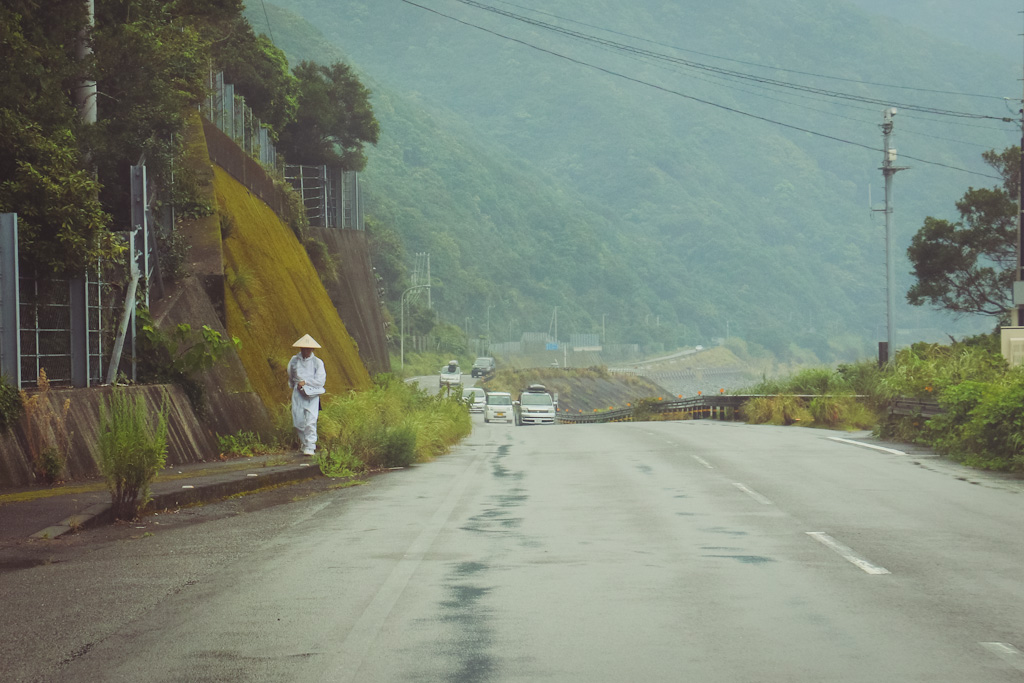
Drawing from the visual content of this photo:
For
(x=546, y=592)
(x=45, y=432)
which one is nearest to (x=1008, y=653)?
(x=546, y=592)

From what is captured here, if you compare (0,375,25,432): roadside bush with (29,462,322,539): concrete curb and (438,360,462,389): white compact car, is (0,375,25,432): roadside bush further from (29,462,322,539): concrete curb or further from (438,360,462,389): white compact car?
(438,360,462,389): white compact car

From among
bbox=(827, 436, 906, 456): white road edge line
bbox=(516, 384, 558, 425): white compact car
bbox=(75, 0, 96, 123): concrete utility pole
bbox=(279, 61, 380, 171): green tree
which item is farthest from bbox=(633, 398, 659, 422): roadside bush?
bbox=(75, 0, 96, 123): concrete utility pole

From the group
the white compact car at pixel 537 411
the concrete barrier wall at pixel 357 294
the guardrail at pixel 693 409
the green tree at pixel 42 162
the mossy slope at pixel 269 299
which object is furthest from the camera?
the white compact car at pixel 537 411

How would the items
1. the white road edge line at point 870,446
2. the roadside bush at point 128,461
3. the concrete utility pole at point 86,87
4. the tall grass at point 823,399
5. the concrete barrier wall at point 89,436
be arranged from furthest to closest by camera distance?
1. the tall grass at point 823,399
2. the white road edge line at point 870,446
3. the concrete utility pole at point 86,87
4. the concrete barrier wall at point 89,436
5. the roadside bush at point 128,461

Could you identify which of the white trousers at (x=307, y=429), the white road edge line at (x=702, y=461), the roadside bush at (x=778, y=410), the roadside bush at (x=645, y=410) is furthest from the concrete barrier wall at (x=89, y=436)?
the roadside bush at (x=645, y=410)

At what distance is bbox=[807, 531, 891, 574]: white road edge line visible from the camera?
9008mm

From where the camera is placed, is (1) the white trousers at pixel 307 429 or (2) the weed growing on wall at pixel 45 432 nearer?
(2) the weed growing on wall at pixel 45 432

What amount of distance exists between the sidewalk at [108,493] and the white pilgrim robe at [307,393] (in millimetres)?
695

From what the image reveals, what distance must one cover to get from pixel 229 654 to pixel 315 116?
52.5 meters

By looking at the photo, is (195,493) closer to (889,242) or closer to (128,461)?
(128,461)

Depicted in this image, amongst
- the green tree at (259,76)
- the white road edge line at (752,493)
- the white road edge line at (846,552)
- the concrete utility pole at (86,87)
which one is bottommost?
the white road edge line at (752,493)

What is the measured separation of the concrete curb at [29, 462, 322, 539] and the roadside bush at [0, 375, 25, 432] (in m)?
1.96

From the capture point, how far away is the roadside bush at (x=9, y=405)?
13.0 m

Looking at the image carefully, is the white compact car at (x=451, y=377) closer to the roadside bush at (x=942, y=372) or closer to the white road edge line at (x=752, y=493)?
the roadside bush at (x=942, y=372)
